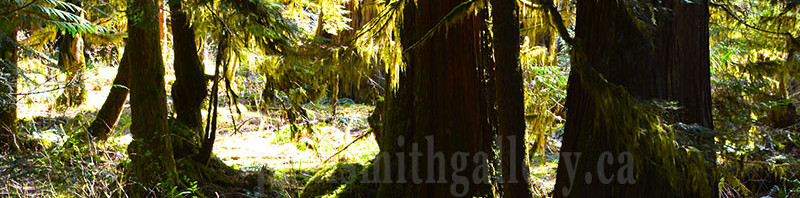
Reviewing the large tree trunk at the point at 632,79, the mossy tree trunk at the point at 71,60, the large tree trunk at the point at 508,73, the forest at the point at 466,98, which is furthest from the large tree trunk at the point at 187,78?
the large tree trunk at the point at 632,79

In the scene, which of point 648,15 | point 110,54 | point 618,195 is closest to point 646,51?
point 648,15

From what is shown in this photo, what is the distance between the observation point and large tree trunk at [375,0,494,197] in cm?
503

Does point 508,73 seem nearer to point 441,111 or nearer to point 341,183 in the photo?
point 441,111

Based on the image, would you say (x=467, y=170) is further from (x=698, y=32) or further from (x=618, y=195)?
(x=698, y=32)

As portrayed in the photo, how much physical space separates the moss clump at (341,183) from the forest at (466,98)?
0.02 metres

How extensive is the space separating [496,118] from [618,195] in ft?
4.89

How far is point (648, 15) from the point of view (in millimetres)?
3605

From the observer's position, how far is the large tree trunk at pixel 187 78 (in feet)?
25.1

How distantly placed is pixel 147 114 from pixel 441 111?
135 inches

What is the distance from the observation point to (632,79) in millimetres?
3754

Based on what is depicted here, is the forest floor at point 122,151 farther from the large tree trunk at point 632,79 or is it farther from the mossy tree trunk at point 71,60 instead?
the large tree trunk at point 632,79
